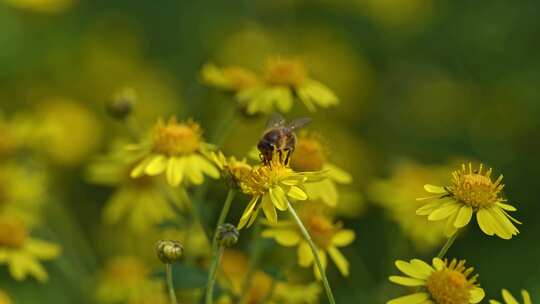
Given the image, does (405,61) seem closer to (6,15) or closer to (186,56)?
(186,56)

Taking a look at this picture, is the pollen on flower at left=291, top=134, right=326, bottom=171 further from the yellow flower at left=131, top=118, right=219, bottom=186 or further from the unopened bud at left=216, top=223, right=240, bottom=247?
the unopened bud at left=216, top=223, right=240, bottom=247

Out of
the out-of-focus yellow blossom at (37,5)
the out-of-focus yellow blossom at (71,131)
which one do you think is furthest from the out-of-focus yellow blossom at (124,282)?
the out-of-focus yellow blossom at (37,5)

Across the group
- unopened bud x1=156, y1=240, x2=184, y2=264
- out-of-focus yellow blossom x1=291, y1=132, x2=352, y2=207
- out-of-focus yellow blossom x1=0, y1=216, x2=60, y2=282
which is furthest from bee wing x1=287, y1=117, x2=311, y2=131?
out-of-focus yellow blossom x1=0, y1=216, x2=60, y2=282

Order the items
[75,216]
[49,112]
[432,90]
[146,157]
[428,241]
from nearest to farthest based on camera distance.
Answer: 1. [146,157]
2. [428,241]
3. [75,216]
4. [49,112]
5. [432,90]

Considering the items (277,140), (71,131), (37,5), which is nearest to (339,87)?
(71,131)

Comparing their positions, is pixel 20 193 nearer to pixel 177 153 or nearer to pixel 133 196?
pixel 133 196

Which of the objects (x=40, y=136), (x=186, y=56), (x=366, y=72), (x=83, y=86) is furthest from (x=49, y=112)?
(x=366, y=72)
